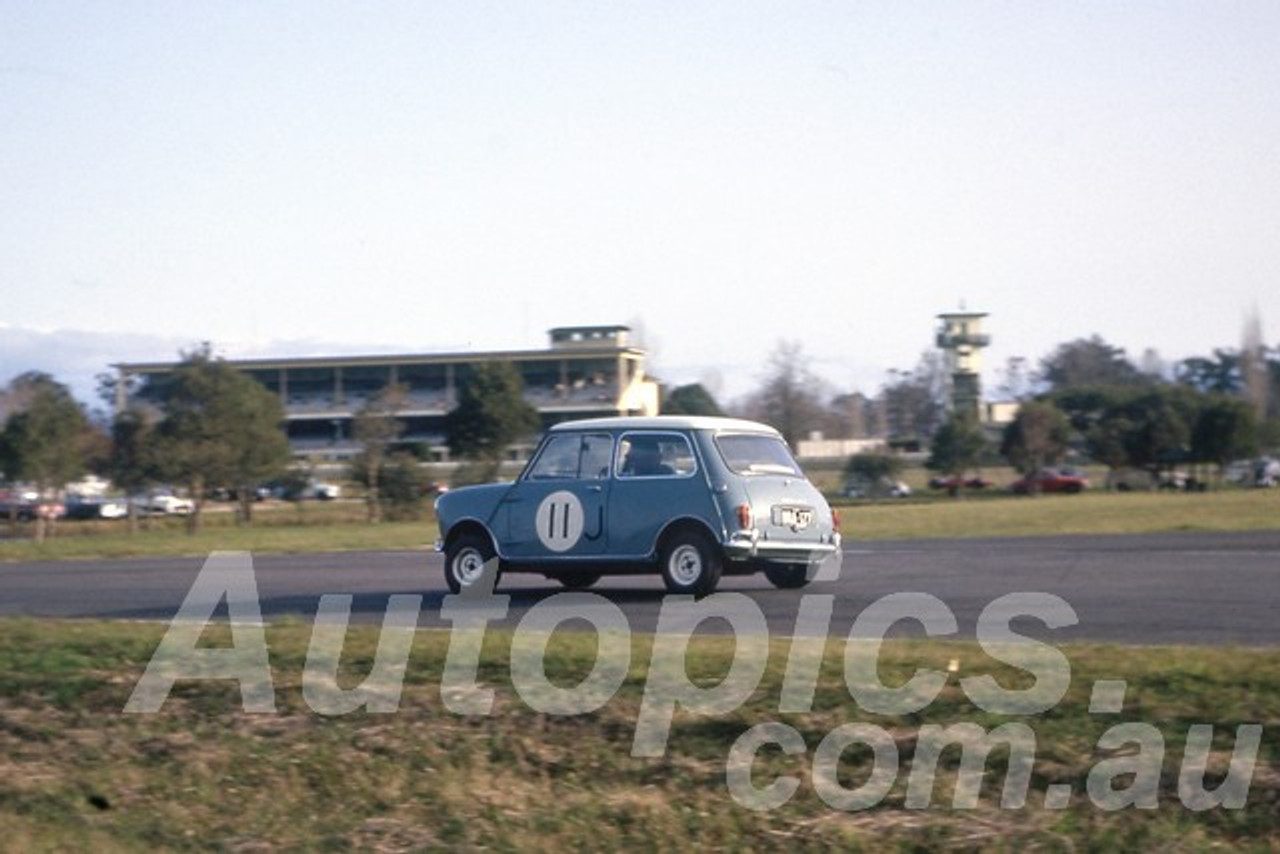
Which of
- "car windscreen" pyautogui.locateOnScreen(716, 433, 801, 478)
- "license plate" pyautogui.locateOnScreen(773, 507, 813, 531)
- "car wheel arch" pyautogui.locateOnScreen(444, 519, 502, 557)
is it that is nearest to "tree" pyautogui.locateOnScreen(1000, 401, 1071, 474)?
"car windscreen" pyautogui.locateOnScreen(716, 433, 801, 478)

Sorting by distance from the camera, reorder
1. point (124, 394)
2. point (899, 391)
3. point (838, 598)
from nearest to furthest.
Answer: point (838, 598), point (124, 394), point (899, 391)

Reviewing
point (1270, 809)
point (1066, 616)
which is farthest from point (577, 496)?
point (1270, 809)

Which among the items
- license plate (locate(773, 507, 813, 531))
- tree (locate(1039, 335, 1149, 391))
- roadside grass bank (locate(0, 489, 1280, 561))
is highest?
tree (locate(1039, 335, 1149, 391))

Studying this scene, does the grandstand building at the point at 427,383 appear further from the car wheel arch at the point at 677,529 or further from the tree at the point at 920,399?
the tree at the point at 920,399

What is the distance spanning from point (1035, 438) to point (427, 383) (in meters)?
26.3

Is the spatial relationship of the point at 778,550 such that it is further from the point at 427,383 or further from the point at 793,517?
the point at 427,383

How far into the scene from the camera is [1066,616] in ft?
41.6

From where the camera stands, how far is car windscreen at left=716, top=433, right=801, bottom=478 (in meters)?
15.4

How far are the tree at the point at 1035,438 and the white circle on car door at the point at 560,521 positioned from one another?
184 feet

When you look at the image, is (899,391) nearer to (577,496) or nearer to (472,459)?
(472,459)

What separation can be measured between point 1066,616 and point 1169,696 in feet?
13.1

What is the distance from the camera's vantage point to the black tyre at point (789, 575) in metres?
15.9

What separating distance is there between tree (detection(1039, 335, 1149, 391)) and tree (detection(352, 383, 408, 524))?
75.5 meters

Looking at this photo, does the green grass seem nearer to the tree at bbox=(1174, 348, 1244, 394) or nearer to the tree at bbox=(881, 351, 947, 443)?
the tree at bbox=(881, 351, 947, 443)
